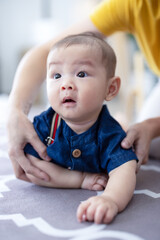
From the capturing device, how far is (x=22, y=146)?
763mm

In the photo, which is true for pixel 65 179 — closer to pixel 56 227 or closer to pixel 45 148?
pixel 45 148

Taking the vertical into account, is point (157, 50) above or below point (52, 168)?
above

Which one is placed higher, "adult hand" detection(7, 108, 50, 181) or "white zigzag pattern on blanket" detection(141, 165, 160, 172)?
"adult hand" detection(7, 108, 50, 181)

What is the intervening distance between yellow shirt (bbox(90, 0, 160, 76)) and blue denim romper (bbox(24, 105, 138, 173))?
1.64ft

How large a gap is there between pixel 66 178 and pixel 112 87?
0.26m

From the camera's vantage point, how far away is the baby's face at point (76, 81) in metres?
0.69

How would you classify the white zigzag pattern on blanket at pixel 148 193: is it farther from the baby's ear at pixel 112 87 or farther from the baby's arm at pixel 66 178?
the baby's ear at pixel 112 87

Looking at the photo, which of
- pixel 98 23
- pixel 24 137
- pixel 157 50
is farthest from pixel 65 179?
pixel 157 50

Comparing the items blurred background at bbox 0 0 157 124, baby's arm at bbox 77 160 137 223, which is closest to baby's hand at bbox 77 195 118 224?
baby's arm at bbox 77 160 137 223

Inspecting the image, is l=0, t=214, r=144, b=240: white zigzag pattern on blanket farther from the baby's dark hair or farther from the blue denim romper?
the baby's dark hair

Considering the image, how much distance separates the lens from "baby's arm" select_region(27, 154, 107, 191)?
758 mm

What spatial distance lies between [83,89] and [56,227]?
1.02ft

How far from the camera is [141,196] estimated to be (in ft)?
Result: 2.30

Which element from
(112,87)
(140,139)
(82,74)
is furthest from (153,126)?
(82,74)
